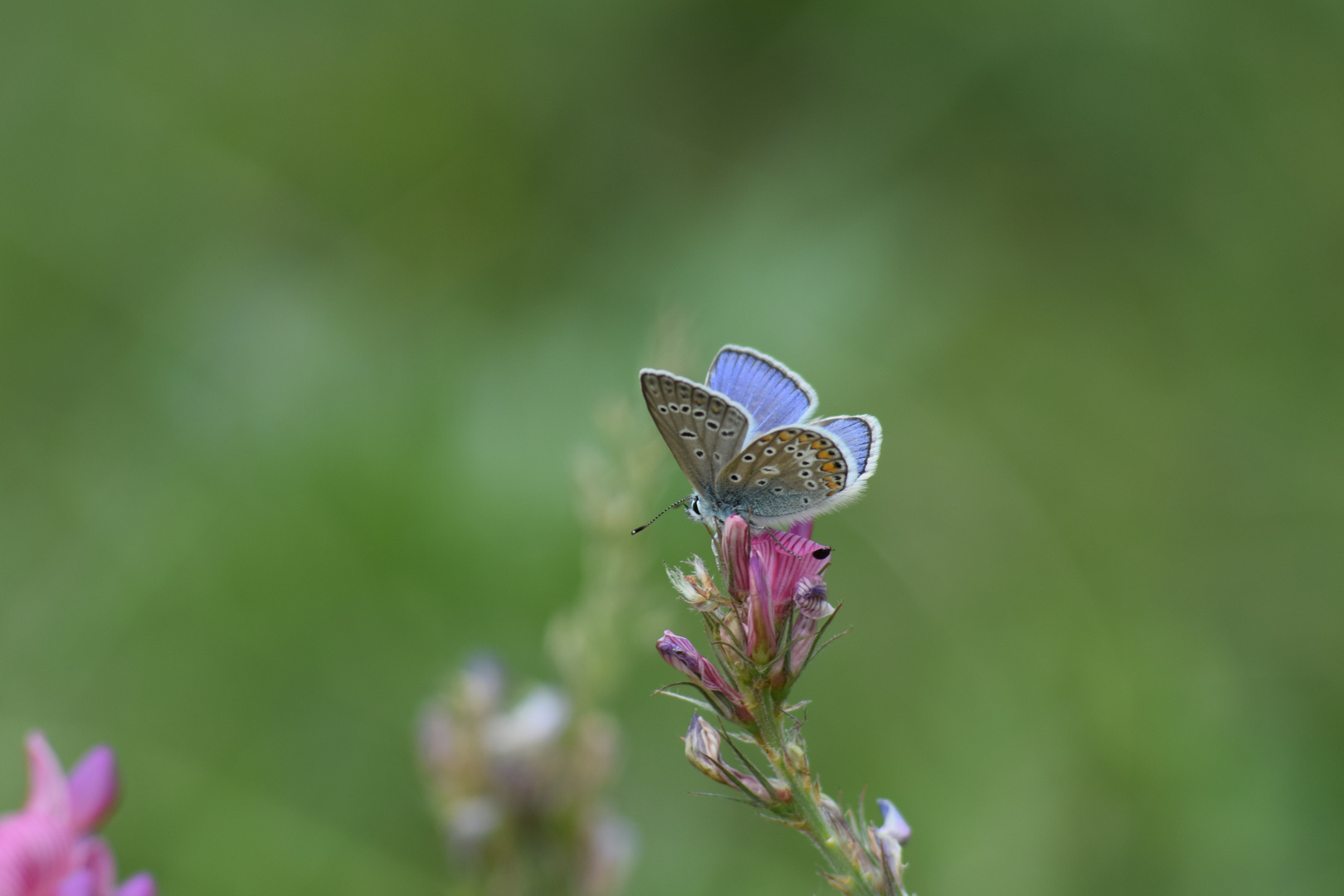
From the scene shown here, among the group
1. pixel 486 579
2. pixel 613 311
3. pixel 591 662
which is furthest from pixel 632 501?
pixel 613 311

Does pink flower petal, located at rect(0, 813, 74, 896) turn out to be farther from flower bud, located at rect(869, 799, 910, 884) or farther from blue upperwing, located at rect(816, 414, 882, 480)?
blue upperwing, located at rect(816, 414, 882, 480)

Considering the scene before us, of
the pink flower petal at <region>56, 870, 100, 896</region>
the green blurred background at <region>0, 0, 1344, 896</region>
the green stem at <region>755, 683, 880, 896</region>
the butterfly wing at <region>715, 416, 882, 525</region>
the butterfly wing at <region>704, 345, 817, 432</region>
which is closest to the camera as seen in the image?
the green stem at <region>755, 683, 880, 896</region>

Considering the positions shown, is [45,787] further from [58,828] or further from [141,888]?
[141,888]

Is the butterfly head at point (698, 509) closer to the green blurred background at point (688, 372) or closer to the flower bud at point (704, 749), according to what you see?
the green blurred background at point (688, 372)

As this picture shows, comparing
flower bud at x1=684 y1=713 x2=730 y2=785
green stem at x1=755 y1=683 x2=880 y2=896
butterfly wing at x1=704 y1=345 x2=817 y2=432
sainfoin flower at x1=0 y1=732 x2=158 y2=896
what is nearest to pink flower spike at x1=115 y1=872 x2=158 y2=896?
sainfoin flower at x1=0 y1=732 x2=158 y2=896

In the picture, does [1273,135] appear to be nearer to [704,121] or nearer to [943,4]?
[943,4]

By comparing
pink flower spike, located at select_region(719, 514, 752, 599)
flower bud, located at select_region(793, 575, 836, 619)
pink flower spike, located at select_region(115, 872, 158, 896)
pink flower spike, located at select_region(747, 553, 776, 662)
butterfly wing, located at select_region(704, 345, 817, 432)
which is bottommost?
pink flower spike, located at select_region(115, 872, 158, 896)

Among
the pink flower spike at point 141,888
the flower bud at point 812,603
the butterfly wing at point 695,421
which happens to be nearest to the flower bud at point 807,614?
the flower bud at point 812,603
